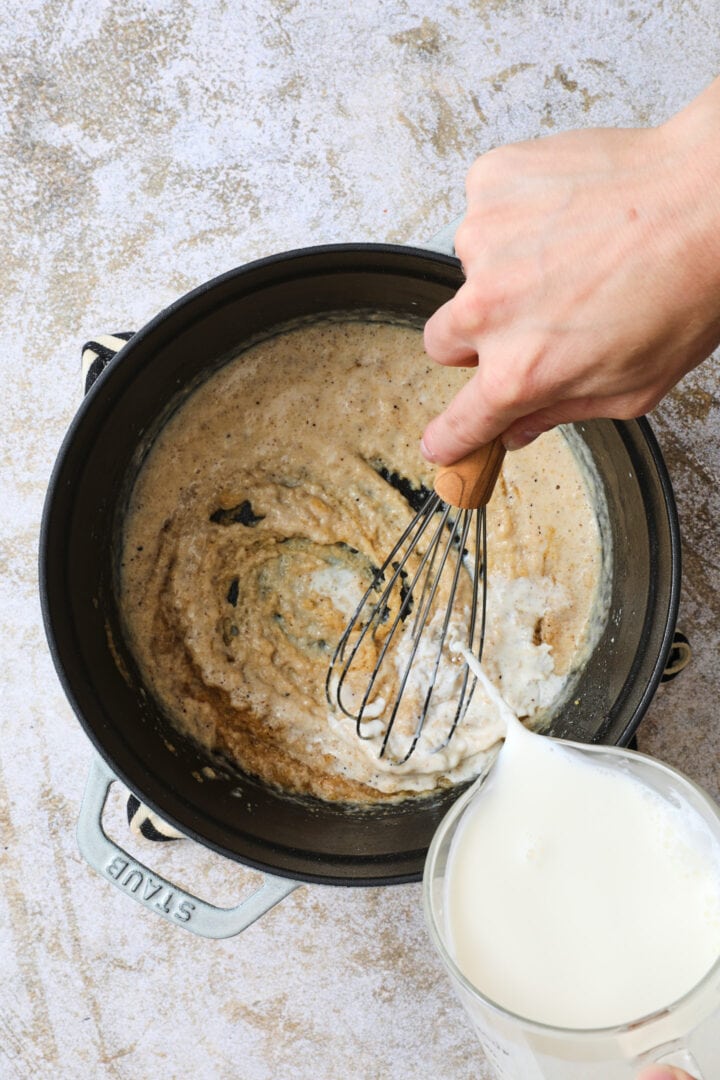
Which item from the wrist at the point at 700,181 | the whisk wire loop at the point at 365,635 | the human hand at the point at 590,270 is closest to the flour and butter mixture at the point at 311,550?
the whisk wire loop at the point at 365,635

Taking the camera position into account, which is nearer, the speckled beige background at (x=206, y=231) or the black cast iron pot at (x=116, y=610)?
the black cast iron pot at (x=116, y=610)

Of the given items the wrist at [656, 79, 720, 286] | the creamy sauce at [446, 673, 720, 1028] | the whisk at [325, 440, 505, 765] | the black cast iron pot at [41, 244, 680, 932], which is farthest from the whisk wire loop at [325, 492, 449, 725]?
the wrist at [656, 79, 720, 286]

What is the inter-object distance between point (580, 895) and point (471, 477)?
15.4 inches

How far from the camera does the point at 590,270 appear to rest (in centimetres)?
68

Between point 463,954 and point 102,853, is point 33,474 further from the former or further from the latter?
point 463,954

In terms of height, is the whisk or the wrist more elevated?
the wrist

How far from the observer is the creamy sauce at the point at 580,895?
718 mm

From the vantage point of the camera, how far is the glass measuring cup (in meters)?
0.66

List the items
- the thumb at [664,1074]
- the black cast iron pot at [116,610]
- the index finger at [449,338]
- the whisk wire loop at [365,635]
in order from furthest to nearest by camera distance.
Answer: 1. the whisk wire loop at [365,635]
2. the black cast iron pot at [116,610]
3. the index finger at [449,338]
4. the thumb at [664,1074]

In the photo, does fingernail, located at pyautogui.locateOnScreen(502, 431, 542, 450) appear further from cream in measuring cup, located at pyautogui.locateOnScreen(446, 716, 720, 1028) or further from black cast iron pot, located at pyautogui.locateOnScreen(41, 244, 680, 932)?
cream in measuring cup, located at pyautogui.locateOnScreen(446, 716, 720, 1028)

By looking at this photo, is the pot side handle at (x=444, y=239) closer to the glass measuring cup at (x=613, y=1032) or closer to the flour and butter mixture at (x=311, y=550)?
the flour and butter mixture at (x=311, y=550)

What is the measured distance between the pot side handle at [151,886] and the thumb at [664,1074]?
1.62 ft

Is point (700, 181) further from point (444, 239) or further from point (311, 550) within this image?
point (311, 550)

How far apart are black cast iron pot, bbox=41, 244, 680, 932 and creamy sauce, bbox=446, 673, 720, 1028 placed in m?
0.17
